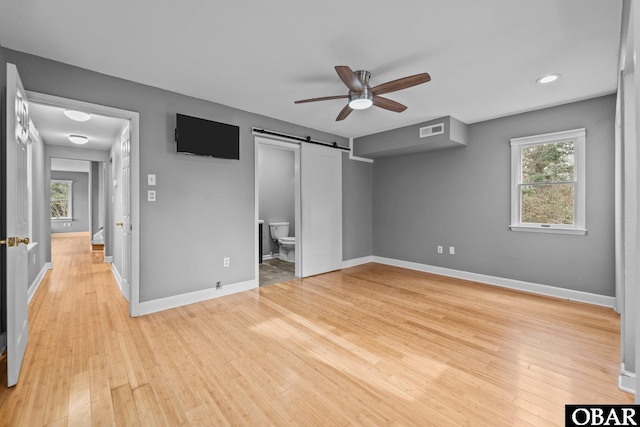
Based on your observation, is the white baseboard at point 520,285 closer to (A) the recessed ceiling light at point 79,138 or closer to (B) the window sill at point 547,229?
(B) the window sill at point 547,229

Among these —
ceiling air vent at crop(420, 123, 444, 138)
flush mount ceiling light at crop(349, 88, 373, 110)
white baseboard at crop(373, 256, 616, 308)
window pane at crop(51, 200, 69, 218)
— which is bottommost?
white baseboard at crop(373, 256, 616, 308)

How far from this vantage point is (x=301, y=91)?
3.18 metres

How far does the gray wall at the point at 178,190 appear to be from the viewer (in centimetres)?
269

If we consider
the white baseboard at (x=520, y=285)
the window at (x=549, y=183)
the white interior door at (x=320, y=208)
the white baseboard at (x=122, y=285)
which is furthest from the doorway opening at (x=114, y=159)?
the window at (x=549, y=183)

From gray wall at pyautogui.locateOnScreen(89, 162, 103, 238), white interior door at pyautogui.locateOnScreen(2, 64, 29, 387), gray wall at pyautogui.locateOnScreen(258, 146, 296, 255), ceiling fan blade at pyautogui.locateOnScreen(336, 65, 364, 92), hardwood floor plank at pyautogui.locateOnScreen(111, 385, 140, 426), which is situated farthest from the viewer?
gray wall at pyautogui.locateOnScreen(89, 162, 103, 238)

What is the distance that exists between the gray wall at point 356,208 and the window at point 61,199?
433 inches

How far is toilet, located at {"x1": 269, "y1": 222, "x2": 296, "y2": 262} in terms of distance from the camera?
575 centimetres

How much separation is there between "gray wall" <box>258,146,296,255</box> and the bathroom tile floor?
559 mm

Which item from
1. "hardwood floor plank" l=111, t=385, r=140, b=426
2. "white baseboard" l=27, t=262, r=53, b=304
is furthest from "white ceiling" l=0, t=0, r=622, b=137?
"white baseboard" l=27, t=262, r=53, b=304

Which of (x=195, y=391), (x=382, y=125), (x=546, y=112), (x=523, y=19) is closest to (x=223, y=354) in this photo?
(x=195, y=391)

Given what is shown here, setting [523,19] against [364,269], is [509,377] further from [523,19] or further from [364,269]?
[364,269]

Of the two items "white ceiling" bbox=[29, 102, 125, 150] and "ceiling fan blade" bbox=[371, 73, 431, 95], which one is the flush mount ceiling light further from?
"white ceiling" bbox=[29, 102, 125, 150]

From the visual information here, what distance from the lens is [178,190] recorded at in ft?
10.7

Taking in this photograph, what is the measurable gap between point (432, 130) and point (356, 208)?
2024 millimetres
